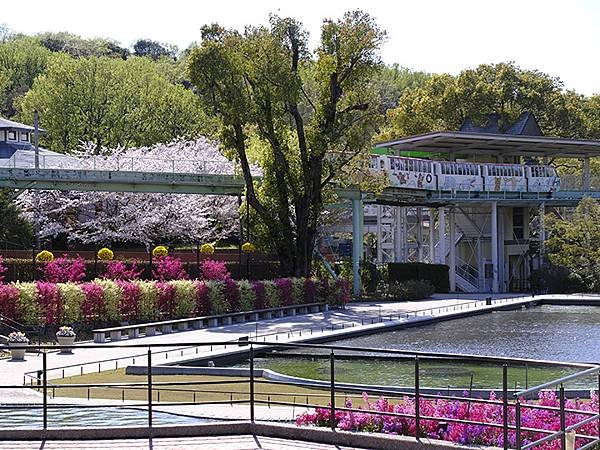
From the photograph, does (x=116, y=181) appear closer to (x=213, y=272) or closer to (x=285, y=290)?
(x=213, y=272)

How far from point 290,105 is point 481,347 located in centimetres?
1990

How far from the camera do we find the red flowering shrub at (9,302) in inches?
1297

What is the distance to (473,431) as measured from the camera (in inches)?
457

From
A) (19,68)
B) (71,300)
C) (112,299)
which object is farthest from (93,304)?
(19,68)

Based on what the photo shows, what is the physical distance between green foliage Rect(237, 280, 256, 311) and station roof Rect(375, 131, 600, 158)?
20756mm

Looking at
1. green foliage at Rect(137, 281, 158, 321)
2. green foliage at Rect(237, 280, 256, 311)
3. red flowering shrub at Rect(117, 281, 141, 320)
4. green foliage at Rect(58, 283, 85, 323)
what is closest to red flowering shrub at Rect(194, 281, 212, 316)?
green foliage at Rect(237, 280, 256, 311)

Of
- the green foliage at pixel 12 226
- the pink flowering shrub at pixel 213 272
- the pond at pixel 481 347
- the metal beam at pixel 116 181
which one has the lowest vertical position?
the pond at pixel 481 347

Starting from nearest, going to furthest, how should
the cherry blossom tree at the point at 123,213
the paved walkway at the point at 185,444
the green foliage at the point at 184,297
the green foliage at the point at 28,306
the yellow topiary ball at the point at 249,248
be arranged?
the paved walkway at the point at 185,444 < the green foliage at the point at 28,306 < the green foliage at the point at 184,297 < the yellow topiary ball at the point at 249,248 < the cherry blossom tree at the point at 123,213

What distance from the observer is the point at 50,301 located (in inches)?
1336

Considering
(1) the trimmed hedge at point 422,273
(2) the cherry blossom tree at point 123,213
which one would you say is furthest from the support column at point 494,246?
(2) the cherry blossom tree at point 123,213

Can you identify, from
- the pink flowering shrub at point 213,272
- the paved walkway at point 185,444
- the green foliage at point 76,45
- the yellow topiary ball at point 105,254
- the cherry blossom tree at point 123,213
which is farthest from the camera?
the green foliage at point 76,45

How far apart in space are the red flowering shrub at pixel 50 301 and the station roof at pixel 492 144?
101 feet

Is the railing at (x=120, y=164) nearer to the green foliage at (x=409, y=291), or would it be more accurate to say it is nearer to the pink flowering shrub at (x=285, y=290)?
the pink flowering shrub at (x=285, y=290)

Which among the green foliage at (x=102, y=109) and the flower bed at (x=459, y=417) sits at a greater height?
the green foliage at (x=102, y=109)
